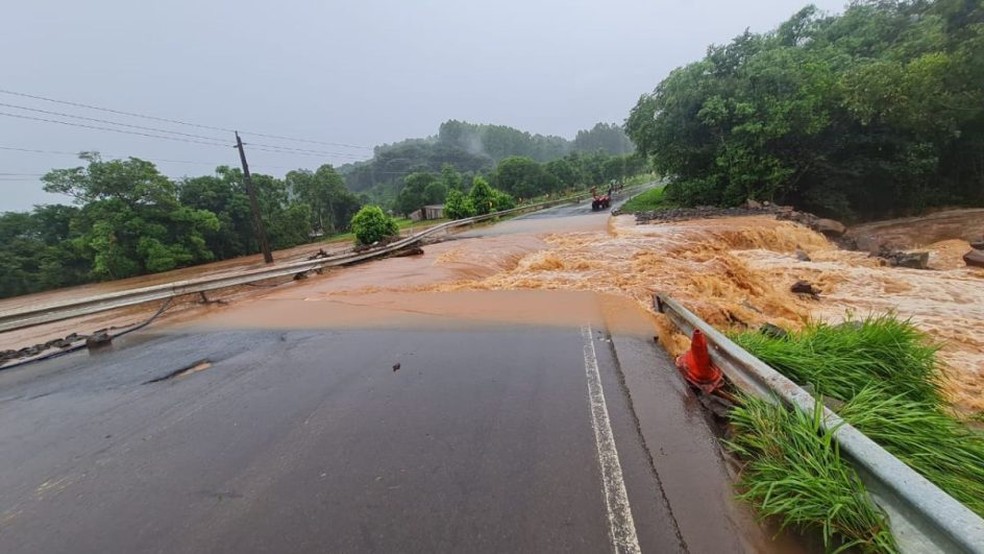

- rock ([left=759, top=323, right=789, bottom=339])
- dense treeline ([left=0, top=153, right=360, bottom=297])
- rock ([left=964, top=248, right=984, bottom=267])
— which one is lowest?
rock ([left=964, top=248, right=984, bottom=267])

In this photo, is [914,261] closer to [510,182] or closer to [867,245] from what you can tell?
[867,245]

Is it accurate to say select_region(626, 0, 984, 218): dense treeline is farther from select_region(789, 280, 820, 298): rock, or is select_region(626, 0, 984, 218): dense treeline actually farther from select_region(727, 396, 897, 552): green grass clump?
select_region(727, 396, 897, 552): green grass clump

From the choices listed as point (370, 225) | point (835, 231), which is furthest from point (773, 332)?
point (370, 225)

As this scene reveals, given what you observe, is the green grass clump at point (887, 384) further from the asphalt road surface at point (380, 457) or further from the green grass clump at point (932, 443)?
the asphalt road surface at point (380, 457)

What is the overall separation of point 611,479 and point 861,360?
3043mm

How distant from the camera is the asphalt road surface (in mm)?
2057

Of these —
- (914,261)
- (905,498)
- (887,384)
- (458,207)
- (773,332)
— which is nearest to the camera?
(905,498)

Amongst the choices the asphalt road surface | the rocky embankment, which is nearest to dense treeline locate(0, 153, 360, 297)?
the asphalt road surface

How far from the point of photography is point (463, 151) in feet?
345

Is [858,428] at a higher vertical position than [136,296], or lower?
lower

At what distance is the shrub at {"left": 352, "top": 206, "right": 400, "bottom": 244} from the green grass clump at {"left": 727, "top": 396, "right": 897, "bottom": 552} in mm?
17719

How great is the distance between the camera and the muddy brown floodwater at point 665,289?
19.2 feet

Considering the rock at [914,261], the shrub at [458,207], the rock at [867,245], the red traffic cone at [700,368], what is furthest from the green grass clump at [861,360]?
the shrub at [458,207]

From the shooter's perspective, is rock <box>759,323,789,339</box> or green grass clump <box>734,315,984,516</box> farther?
rock <box>759,323,789,339</box>
